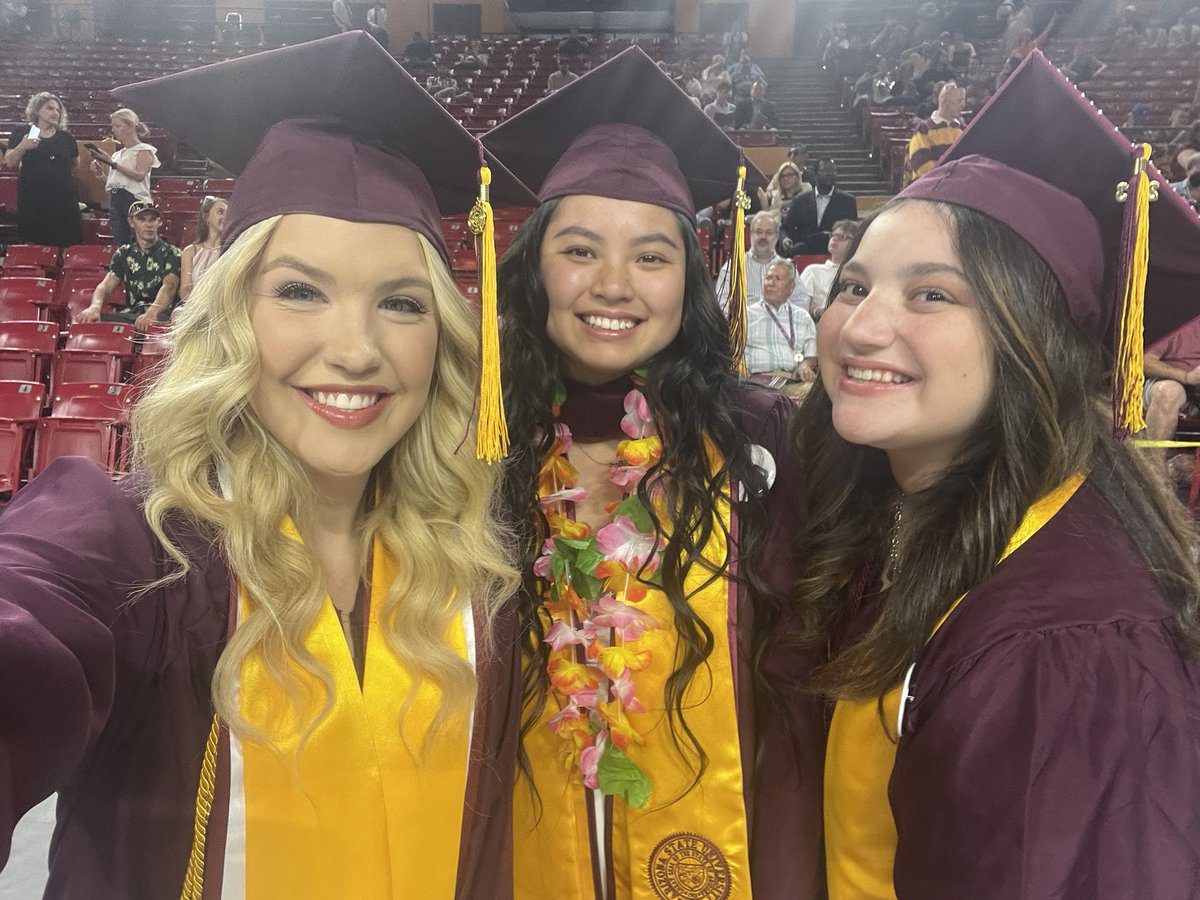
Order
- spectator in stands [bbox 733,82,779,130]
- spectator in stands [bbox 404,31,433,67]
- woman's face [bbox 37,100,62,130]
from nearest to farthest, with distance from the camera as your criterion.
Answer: woman's face [bbox 37,100,62,130], spectator in stands [bbox 733,82,779,130], spectator in stands [bbox 404,31,433,67]

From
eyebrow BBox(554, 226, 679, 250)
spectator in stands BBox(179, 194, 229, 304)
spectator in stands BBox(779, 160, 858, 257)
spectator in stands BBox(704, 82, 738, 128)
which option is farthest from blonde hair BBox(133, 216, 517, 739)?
spectator in stands BBox(704, 82, 738, 128)

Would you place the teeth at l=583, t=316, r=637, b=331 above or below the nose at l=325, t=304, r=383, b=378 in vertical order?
above

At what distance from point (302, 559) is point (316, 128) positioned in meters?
0.67

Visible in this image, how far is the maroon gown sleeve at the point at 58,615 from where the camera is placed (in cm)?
96

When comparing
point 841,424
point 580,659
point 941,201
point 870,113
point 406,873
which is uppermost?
point 870,113

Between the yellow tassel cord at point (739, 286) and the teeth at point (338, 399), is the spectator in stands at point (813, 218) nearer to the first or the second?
the yellow tassel cord at point (739, 286)

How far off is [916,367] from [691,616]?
0.64 metres

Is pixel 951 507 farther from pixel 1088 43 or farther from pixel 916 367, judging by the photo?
pixel 1088 43

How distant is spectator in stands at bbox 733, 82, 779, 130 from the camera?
14.0 m

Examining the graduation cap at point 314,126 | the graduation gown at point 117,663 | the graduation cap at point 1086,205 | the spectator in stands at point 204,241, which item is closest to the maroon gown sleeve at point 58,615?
the graduation gown at point 117,663

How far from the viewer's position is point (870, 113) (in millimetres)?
14109

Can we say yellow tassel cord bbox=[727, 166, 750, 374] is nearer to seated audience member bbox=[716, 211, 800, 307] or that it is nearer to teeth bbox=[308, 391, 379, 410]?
teeth bbox=[308, 391, 379, 410]

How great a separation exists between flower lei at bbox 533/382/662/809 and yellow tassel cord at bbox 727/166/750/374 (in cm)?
49

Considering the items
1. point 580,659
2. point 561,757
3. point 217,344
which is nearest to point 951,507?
point 580,659
